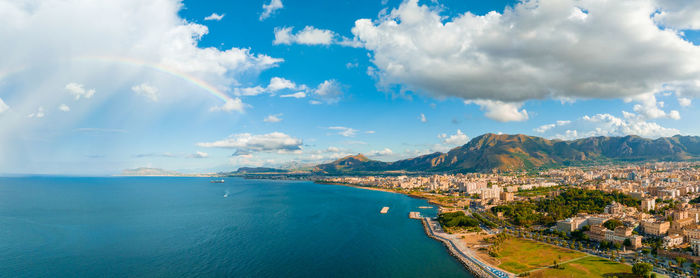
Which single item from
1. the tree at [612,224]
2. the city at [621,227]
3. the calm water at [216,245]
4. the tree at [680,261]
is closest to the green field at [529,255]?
the city at [621,227]

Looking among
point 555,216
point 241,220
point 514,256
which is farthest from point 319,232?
point 555,216

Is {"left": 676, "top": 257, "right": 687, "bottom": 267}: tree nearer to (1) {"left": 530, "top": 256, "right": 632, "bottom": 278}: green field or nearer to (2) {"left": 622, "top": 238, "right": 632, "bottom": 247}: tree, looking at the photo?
(1) {"left": 530, "top": 256, "right": 632, "bottom": 278}: green field

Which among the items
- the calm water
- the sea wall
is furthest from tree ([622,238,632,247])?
the calm water

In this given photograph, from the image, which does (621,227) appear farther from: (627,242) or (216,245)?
(216,245)

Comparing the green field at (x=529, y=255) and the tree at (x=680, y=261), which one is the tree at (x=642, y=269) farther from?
the green field at (x=529, y=255)

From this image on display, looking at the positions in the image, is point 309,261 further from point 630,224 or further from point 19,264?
point 630,224
